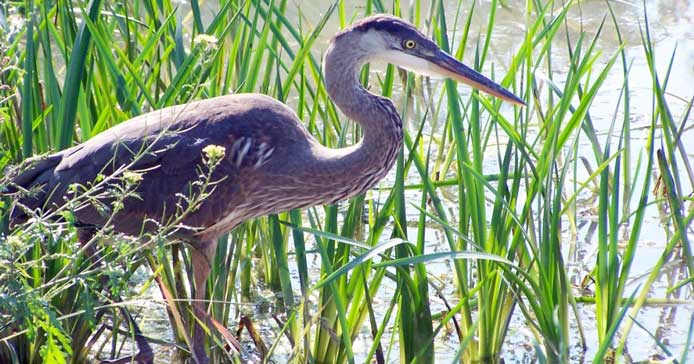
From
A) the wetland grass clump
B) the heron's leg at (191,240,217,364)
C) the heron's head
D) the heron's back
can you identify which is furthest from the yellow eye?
the heron's leg at (191,240,217,364)

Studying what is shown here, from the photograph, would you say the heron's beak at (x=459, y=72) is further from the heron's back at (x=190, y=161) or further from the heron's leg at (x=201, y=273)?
the heron's leg at (x=201, y=273)

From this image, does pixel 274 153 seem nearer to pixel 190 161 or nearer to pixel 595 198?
pixel 190 161

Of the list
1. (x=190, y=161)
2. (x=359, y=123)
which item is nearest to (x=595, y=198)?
(x=359, y=123)

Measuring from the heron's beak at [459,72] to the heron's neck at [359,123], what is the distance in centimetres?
19

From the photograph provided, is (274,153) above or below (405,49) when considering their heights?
below

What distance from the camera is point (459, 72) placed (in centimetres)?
336

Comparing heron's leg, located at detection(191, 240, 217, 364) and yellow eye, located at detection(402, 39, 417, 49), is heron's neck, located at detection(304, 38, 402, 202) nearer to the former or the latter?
yellow eye, located at detection(402, 39, 417, 49)

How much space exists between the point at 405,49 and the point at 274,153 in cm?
51

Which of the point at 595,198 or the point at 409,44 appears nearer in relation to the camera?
the point at 409,44

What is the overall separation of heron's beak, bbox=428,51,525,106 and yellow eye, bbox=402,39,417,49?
65 millimetres

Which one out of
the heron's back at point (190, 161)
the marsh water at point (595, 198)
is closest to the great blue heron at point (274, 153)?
the heron's back at point (190, 161)

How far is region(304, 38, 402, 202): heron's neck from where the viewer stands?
3.37 m

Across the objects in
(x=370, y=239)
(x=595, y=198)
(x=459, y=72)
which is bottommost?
(x=595, y=198)

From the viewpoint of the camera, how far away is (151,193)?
334 centimetres
